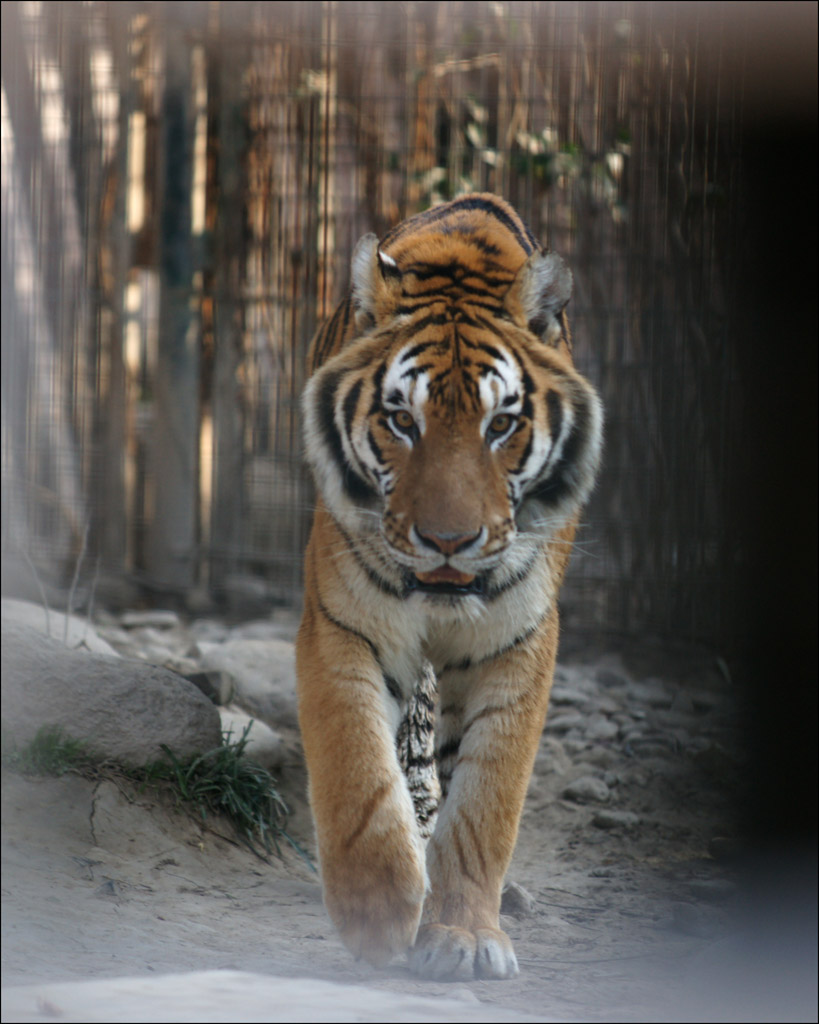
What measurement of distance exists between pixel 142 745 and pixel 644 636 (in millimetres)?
2073

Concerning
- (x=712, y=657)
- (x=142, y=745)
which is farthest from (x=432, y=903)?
(x=712, y=657)

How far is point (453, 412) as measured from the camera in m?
1.91

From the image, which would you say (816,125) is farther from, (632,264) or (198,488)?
(198,488)

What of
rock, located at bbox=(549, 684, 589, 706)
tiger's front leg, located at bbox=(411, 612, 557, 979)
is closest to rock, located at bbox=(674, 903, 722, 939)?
tiger's front leg, located at bbox=(411, 612, 557, 979)

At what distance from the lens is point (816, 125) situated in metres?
1.22

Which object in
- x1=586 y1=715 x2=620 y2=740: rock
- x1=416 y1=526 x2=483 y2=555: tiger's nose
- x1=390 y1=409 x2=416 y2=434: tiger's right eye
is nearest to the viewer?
x1=416 y1=526 x2=483 y2=555: tiger's nose

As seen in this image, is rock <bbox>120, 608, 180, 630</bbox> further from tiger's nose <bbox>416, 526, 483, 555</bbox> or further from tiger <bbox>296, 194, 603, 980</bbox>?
tiger's nose <bbox>416, 526, 483, 555</bbox>

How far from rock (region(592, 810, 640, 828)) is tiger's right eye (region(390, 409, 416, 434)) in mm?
1460

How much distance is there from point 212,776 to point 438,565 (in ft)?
3.37

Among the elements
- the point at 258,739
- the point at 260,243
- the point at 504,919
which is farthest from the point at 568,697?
the point at 260,243

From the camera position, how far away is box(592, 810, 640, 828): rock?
2.92 meters

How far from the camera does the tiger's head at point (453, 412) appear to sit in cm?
187

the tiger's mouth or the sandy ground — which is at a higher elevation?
the tiger's mouth

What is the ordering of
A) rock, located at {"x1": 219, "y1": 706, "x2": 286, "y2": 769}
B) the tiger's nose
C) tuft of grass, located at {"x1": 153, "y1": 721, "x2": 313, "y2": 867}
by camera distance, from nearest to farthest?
the tiger's nose
tuft of grass, located at {"x1": 153, "y1": 721, "x2": 313, "y2": 867}
rock, located at {"x1": 219, "y1": 706, "x2": 286, "y2": 769}
